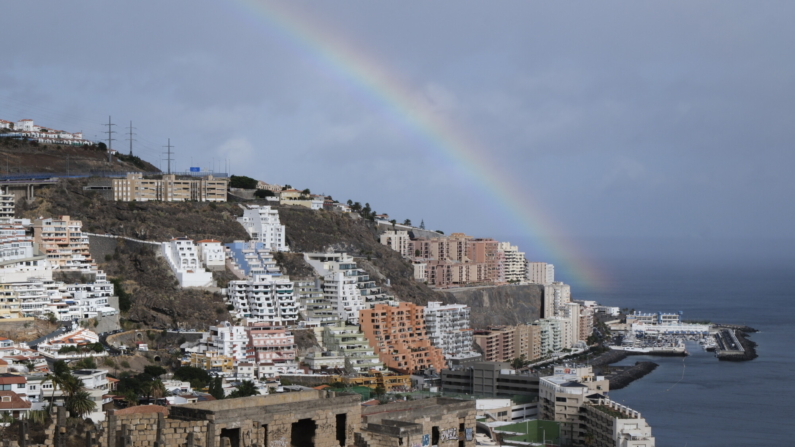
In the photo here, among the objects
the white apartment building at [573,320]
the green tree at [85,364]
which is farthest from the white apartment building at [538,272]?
the green tree at [85,364]

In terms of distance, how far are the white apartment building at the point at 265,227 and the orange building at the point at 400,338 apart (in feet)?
20.5

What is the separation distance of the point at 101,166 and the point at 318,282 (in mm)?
13695

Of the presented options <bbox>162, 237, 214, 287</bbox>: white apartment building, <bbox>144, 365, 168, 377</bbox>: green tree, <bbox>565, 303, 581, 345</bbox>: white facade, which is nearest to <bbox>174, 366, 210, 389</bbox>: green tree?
<bbox>144, 365, 168, 377</bbox>: green tree

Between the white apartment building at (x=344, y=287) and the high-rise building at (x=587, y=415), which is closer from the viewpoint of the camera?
the high-rise building at (x=587, y=415)

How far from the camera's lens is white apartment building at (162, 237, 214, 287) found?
4047cm

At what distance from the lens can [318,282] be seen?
4441 cm

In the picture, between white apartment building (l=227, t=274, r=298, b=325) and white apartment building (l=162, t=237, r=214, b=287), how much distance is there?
1037 millimetres

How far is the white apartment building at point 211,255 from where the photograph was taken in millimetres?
42531

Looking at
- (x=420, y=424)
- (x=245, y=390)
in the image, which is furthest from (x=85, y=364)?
(x=420, y=424)

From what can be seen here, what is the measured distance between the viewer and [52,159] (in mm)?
49938

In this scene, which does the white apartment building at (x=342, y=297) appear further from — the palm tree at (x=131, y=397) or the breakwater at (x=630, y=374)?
the palm tree at (x=131, y=397)

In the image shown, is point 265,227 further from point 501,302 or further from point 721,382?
point 721,382

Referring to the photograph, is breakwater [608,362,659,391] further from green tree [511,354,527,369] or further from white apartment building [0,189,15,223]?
white apartment building [0,189,15,223]

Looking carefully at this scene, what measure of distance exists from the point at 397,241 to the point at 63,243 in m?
22.7
